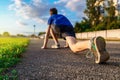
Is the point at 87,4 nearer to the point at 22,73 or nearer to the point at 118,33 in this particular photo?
the point at 118,33

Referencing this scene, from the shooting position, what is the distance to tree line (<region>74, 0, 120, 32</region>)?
47.1m

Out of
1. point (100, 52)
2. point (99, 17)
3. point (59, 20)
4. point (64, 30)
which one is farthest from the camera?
point (99, 17)

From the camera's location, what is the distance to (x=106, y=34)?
4031 centimetres

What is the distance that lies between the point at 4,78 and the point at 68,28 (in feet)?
18.5

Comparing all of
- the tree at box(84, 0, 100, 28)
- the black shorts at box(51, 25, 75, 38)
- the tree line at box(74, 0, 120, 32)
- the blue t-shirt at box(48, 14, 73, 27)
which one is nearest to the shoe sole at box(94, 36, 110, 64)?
the black shorts at box(51, 25, 75, 38)

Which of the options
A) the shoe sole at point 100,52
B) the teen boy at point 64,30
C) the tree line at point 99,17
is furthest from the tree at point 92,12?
the shoe sole at point 100,52

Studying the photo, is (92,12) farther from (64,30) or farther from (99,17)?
(64,30)

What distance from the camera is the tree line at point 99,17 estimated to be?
47062mm

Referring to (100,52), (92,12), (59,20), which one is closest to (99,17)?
(92,12)

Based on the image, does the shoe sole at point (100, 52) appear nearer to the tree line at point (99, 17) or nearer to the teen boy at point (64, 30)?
the teen boy at point (64, 30)

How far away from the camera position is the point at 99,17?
55.5 m

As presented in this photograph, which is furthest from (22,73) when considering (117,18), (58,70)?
(117,18)

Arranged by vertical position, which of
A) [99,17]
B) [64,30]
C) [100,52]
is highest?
[99,17]

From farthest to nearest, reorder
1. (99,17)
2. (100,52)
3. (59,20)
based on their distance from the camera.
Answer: (99,17)
(59,20)
(100,52)
